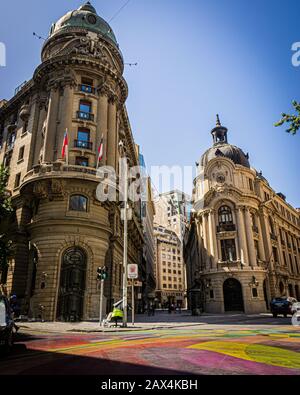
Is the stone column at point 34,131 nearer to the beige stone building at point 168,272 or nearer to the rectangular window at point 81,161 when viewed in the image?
the rectangular window at point 81,161

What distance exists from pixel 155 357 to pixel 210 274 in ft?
122

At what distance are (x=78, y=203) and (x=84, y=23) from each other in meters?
22.8

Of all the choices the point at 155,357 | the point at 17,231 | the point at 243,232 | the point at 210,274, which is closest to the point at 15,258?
the point at 17,231

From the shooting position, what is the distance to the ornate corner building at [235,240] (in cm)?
4088

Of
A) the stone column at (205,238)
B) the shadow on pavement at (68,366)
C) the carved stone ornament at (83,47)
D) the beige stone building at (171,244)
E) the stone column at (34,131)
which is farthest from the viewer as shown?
the beige stone building at (171,244)

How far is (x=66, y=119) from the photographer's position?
28594mm

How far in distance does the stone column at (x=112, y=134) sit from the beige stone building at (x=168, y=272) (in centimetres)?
8377

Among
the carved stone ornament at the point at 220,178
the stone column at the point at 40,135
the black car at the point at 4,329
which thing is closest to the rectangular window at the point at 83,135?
the stone column at the point at 40,135

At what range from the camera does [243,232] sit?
43.0 meters

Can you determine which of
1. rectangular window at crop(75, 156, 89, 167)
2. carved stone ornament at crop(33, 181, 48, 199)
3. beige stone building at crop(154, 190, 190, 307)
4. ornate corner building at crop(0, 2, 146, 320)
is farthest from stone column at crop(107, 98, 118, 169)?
beige stone building at crop(154, 190, 190, 307)

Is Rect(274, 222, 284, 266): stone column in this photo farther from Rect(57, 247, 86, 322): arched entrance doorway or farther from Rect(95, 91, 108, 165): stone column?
Rect(57, 247, 86, 322): arched entrance doorway

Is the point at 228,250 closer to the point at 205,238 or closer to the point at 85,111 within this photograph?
the point at 205,238

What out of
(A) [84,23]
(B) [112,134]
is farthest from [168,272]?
(A) [84,23]

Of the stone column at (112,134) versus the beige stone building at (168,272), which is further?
the beige stone building at (168,272)
